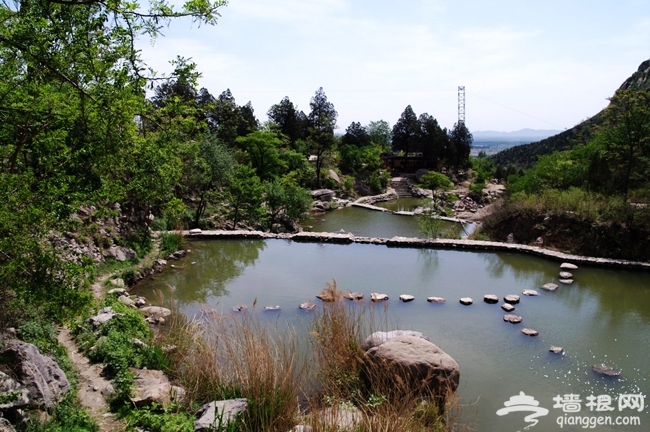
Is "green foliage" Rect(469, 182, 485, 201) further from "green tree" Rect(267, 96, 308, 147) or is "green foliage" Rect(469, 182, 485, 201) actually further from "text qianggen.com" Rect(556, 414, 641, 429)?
"text qianggen.com" Rect(556, 414, 641, 429)

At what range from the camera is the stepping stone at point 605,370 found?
556cm

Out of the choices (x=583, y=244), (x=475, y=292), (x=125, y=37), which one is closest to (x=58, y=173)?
(x=125, y=37)

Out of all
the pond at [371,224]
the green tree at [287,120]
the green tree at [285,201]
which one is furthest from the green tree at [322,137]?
the green tree at [285,201]

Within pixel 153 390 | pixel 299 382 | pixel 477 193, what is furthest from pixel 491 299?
pixel 477 193

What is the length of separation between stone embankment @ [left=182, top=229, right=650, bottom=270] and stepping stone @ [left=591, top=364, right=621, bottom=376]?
5.21 meters

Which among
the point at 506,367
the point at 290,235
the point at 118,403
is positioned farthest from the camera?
the point at 290,235

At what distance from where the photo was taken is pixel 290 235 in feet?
41.8

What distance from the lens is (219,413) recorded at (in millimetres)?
3672

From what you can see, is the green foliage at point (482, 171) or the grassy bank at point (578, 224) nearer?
the grassy bank at point (578, 224)

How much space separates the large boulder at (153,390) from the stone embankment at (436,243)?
737cm

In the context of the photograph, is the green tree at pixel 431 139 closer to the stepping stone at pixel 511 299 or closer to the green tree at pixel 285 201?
the green tree at pixel 285 201

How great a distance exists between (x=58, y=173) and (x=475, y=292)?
730 cm

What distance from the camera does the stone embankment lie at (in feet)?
33.6

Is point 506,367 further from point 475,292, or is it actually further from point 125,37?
point 125,37
